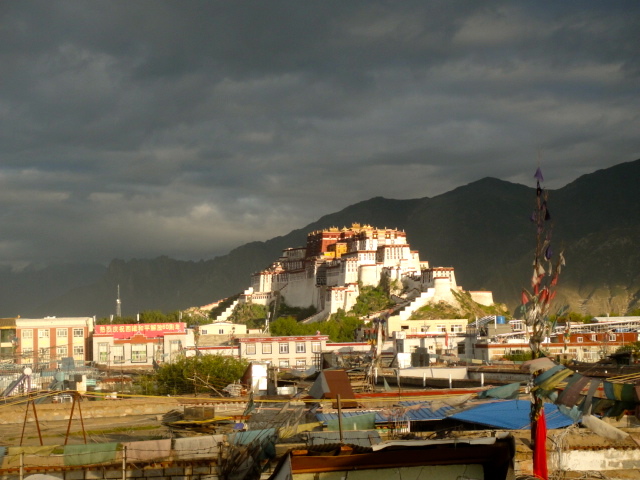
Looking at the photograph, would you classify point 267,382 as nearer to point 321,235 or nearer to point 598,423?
point 598,423

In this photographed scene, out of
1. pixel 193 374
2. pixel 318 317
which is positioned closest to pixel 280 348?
pixel 193 374

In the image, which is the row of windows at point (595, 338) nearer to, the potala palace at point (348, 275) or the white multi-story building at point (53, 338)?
the potala palace at point (348, 275)

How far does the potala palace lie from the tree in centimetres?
5323

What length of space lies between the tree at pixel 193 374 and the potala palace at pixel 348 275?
175ft

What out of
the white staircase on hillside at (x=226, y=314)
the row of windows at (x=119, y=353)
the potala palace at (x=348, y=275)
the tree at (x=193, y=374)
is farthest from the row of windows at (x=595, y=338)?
the white staircase on hillside at (x=226, y=314)

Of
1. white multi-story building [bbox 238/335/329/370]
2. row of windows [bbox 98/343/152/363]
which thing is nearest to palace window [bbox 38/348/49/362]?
row of windows [bbox 98/343/152/363]

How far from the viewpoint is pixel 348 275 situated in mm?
103062

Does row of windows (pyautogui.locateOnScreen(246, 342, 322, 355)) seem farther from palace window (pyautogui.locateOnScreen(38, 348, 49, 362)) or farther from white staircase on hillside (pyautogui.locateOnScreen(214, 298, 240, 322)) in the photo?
white staircase on hillside (pyautogui.locateOnScreen(214, 298, 240, 322))

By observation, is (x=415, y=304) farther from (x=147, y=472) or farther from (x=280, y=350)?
(x=147, y=472)

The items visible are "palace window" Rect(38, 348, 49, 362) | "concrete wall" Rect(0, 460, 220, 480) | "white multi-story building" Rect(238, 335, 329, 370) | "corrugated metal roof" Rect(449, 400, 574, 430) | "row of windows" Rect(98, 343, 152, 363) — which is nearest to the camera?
"concrete wall" Rect(0, 460, 220, 480)

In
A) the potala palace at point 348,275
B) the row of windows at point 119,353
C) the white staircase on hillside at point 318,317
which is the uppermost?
the potala palace at point 348,275

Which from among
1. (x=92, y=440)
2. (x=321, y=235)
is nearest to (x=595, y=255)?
(x=321, y=235)

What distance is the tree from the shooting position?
36.4 meters

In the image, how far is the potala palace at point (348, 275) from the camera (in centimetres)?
9681
